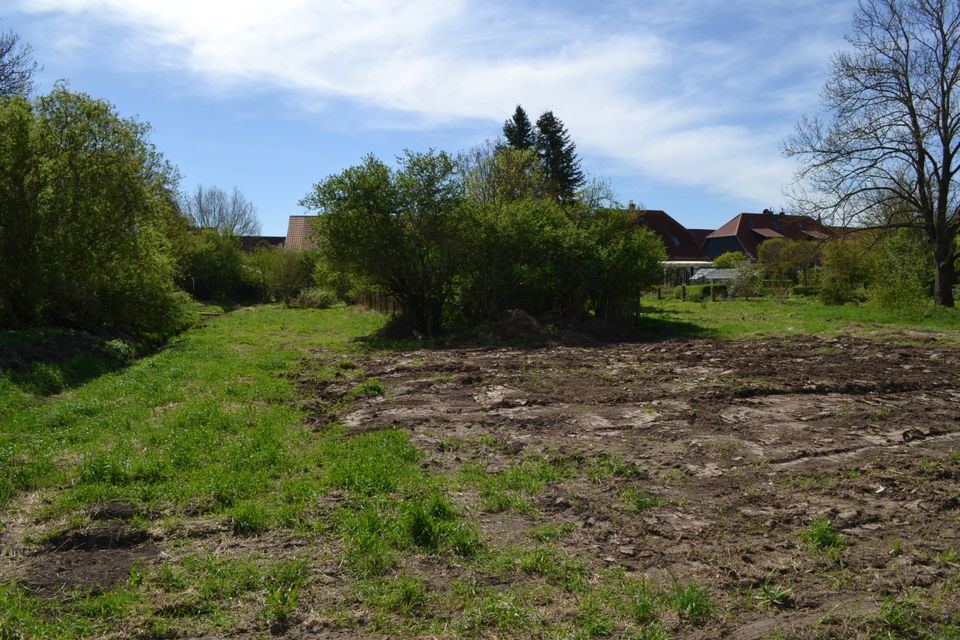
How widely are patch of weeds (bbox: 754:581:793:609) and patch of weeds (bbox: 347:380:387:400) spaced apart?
724 centimetres

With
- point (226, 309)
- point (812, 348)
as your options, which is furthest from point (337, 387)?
point (226, 309)

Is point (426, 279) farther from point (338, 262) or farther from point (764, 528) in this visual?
point (764, 528)

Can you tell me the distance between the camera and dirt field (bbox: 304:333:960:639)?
3.87 m

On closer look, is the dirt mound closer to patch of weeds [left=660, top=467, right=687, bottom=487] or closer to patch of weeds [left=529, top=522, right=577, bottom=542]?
patch of weeds [left=660, top=467, right=687, bottom=487]

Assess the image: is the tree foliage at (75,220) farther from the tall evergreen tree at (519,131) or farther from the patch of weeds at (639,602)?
the tall evergreen tree at (519,131)

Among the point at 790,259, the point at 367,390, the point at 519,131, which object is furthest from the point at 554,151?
the point at 367,390

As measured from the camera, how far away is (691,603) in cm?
367

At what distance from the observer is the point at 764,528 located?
15.7 ft

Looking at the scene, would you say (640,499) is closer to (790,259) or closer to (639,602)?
(639,602)

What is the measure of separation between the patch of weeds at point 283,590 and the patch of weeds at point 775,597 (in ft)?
8.77

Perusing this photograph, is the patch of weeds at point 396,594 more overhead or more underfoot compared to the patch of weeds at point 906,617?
more underfoot

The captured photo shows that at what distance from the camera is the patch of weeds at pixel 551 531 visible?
4.68 m

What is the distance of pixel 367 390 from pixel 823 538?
7412 mm

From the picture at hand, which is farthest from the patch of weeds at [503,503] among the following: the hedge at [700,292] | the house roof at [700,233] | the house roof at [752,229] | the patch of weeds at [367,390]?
the house roof at [700,233]
